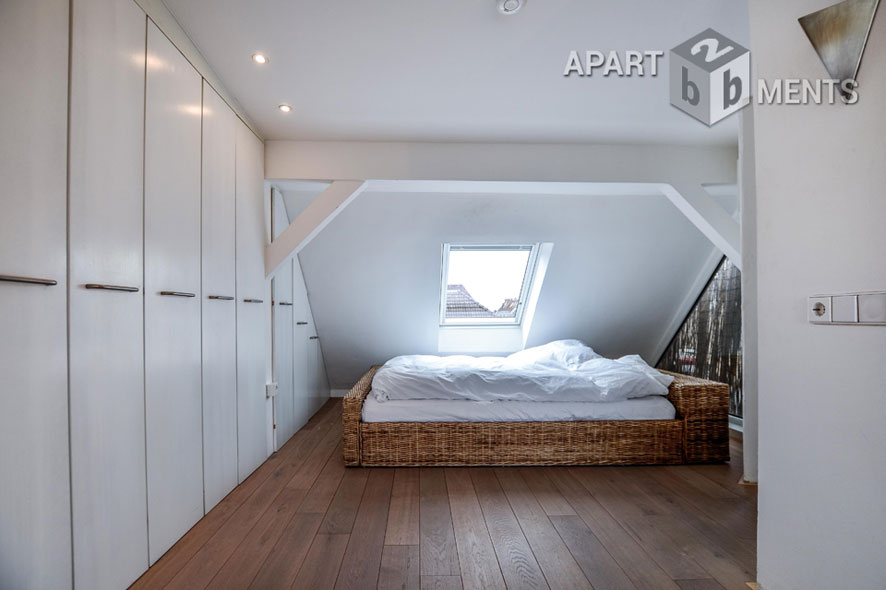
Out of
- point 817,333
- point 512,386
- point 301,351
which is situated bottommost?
point 512,386

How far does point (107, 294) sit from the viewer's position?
1623 mm

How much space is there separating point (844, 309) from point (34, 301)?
7.13 ft

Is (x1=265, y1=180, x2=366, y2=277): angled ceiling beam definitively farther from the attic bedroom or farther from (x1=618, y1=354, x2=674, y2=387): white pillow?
(x1=618, y1=354, x2=674, y2=387): white pillow

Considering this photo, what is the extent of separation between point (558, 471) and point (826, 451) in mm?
1846

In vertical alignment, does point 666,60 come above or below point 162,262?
above

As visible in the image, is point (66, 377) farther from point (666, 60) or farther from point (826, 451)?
point (666, 60)

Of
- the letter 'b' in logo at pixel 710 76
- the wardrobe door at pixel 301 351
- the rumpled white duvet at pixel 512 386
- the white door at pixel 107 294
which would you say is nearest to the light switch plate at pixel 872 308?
the letter 'b' in logo at pixel 710 76

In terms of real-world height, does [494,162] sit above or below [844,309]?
above

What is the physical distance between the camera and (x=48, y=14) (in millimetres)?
1371

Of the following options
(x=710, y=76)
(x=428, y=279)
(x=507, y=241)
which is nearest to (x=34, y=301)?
(x=710, y=76)

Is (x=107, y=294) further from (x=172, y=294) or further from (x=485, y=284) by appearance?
(x=485, y=284)

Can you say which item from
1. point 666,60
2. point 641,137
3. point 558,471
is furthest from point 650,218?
point 558,471

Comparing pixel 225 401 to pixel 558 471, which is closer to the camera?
pixel 225 401

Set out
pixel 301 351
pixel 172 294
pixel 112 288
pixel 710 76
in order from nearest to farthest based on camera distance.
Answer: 1. pixel 112 288
2. pixel 172 294
3. pixel 710 76
4. pixel 301 351
